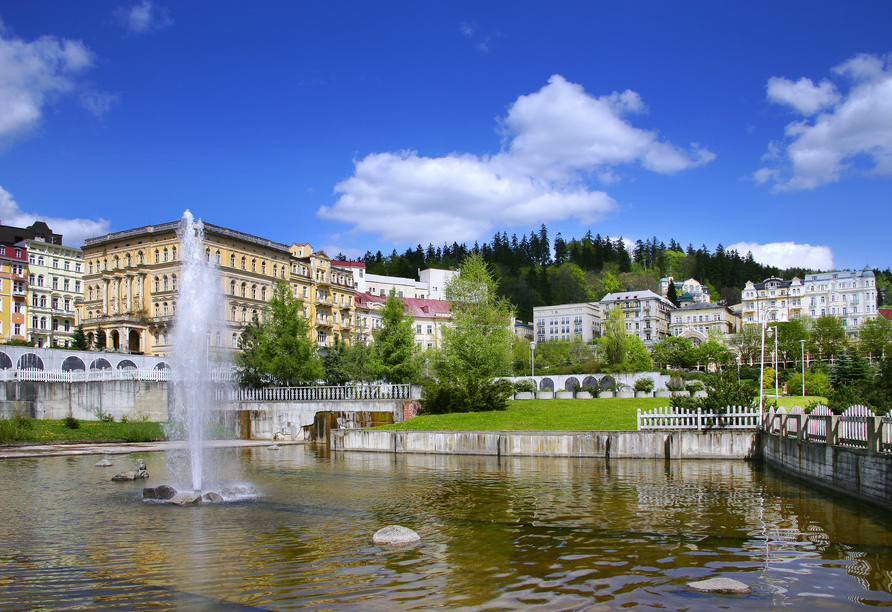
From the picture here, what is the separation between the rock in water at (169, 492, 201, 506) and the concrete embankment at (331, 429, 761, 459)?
15.2 metres

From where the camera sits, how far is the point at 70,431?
120 feet

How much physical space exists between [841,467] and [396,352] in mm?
35432

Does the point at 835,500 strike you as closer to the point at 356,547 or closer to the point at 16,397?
the point at 356,547

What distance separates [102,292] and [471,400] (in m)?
60.1

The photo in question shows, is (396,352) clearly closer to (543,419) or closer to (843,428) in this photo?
(543,419)

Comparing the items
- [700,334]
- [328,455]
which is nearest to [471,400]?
[328,455]

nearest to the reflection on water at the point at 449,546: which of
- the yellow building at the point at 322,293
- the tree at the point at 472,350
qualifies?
the tree at the point at 472,350

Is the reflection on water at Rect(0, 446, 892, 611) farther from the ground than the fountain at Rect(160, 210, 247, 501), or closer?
closer

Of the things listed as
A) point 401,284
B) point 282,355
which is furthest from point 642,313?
point 282,355

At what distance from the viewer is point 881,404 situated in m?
26.9

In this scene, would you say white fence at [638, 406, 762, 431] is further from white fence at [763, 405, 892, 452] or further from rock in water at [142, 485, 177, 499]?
rock in water at [142, 485, 177, 499]

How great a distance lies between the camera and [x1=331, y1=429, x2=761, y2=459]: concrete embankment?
87.8 feet

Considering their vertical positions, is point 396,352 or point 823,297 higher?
point 823,297

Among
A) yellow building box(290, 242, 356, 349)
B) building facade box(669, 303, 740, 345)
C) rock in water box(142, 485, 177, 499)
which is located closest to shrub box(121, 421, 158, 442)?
rock in water box(142, 485, 177, 499)
